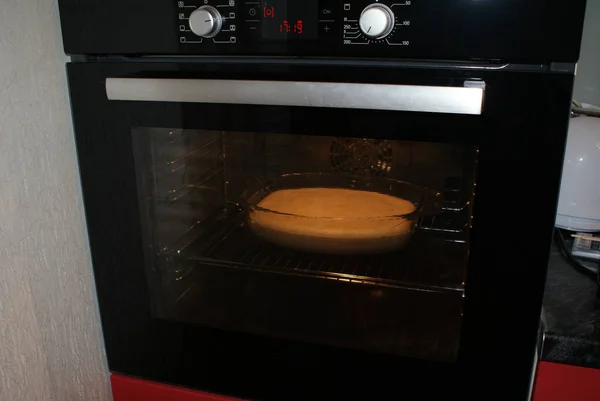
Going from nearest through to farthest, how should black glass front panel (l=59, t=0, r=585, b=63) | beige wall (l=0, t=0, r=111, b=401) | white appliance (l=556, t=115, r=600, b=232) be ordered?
1. black glass front panel (l=59, t=0, r=585, b=63)
2. beige wall (l=0, t=0, r=111, b=401)
3. white appliance (l=556, t=115, r=600, b=232)

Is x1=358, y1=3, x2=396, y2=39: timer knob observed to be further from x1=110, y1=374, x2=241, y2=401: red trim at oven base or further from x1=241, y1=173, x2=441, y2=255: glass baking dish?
x1=110, y1=374, x2=241, y2=401: red trim at oven base

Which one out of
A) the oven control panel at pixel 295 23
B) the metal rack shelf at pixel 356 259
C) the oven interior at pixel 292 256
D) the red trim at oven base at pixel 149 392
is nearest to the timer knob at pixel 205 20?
the oven control panel at pixel 295 23

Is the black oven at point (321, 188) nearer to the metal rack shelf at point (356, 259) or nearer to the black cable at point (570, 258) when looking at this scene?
the metal rack shelf at point (356, 259)

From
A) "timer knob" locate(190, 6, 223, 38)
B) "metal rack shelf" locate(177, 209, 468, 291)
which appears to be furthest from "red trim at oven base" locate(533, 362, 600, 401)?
"timer knob" locate(190, 6, 223, 38)

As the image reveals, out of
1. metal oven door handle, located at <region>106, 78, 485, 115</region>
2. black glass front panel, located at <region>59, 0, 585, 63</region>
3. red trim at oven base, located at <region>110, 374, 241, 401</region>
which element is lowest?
red trim at oven base, located at <region>110, 374, 241, 401</region>

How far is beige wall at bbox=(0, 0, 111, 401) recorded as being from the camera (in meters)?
0.74

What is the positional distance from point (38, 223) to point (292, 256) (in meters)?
0.37

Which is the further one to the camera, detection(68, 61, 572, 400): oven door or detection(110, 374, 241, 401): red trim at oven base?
detection(110, 374, 241, 401): red trim at oven base

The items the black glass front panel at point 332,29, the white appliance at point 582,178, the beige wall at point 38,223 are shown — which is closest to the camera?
the black glass front panel at point 332,29

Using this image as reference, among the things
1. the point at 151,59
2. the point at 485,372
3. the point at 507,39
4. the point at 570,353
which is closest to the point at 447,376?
the point at 485,372

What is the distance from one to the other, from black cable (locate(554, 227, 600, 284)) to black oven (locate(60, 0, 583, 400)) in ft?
0.57

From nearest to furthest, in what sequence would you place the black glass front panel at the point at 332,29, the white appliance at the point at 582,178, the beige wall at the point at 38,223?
the black glass front panel at the point at 332,29
the beige wall at the point at 38,223
the white appliance at the point at 582,178

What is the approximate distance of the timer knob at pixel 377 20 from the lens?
65 centimetres

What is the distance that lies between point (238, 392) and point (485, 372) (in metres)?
0.38
